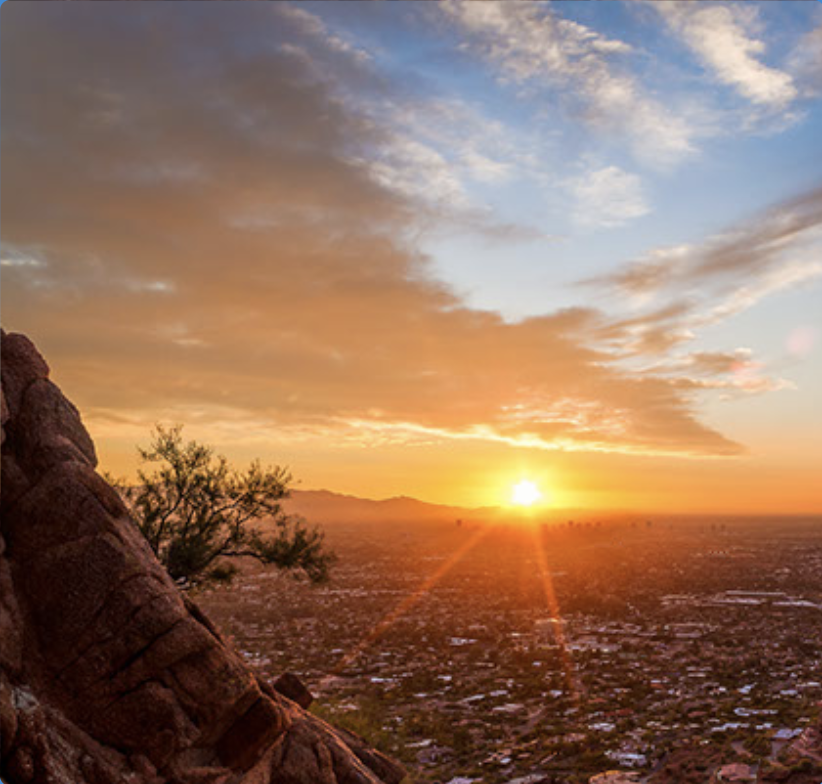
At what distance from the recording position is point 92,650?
39.1 feet

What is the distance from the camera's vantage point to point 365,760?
18672mm

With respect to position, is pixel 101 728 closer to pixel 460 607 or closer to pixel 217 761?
pixel 217 761

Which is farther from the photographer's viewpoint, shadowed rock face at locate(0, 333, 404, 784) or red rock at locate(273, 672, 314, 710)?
red rock at locate(273, 672, 314, 710)

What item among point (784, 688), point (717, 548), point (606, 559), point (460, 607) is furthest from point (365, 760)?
point (717, 548)

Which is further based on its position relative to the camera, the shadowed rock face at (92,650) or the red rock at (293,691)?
the red rock at (293,691)

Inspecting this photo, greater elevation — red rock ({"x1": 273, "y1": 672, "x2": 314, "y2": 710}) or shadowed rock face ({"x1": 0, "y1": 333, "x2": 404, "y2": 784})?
shadowed rock face ({"x1": 0, "y1": 333, "x2": 404, "y2": 784})

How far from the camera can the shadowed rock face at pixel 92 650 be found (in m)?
11.2

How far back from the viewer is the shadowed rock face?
36.8 feet

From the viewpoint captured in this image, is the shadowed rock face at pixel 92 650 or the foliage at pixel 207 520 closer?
the shadowed rock face at pixel 92 650

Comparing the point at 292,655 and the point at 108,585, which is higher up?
the point at 108,585

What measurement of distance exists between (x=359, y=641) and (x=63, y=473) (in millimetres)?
38788

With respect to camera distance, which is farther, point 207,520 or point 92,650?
point 207,520

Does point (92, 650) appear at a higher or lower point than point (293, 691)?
higher

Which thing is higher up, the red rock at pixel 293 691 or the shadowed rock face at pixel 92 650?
the shadowed rock face at pixel 92 650
